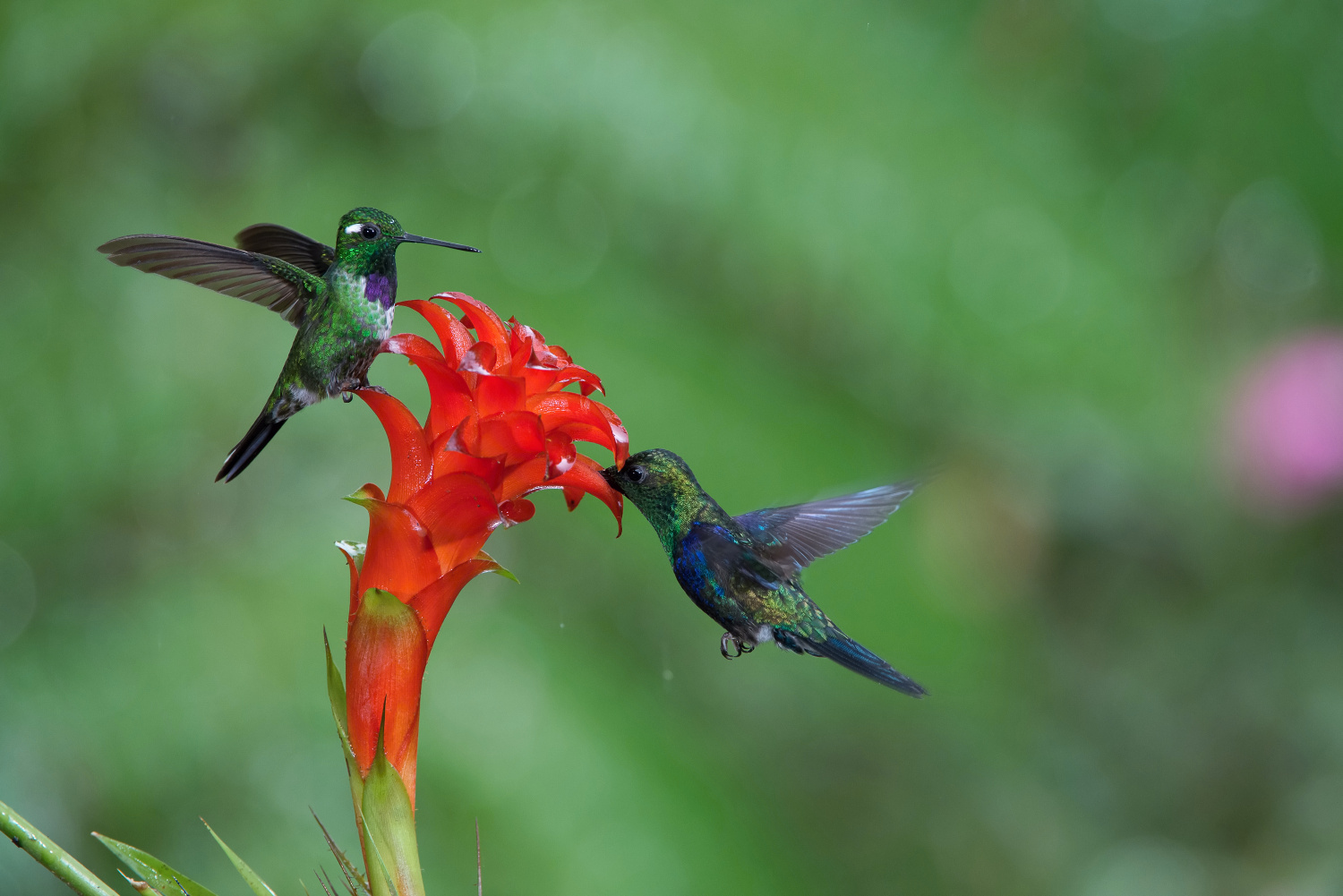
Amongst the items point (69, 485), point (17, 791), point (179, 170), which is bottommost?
point (17, 791)

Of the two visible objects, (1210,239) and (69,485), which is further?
(1210,239)

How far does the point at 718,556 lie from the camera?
0.88 meters

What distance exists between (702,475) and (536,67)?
85 cm

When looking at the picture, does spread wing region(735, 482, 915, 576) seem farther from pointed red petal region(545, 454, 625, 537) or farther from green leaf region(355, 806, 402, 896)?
green leaf region(355, 806, 402, 896)

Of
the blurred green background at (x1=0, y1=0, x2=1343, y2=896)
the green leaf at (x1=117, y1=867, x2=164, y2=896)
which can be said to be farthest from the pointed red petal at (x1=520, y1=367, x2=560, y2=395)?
the blurred green background at (x1=0, y1=0, x2=1343, y2=896)

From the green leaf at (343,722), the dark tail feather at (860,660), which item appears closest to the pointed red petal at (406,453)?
the green leaf at (343,722)

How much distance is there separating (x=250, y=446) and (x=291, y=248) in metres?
0.22

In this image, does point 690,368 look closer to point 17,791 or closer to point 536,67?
point 536,67

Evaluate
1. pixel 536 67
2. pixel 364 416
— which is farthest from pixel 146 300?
pixel 536 67

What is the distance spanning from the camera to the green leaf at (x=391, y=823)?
69 cm

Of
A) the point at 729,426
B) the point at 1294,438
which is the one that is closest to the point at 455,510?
the point at 729,426

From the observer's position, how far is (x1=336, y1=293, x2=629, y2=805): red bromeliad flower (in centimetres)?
67

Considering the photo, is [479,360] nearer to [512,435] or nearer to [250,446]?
[512,435]

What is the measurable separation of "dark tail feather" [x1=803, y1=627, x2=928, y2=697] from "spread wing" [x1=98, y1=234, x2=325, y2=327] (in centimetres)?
48
